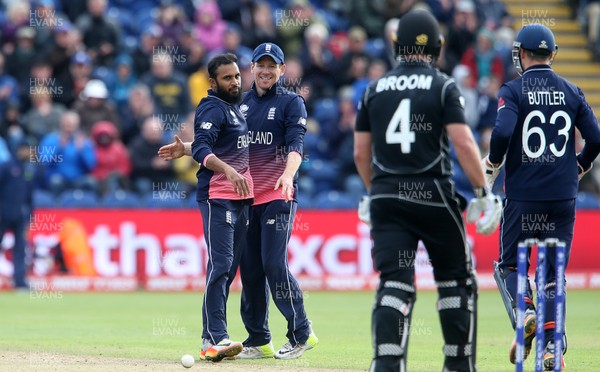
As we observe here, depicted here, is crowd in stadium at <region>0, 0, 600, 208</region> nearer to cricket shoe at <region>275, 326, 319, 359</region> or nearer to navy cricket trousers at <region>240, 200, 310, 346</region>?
navy cricket trousers at <region>240, 200, 310, 346</region>

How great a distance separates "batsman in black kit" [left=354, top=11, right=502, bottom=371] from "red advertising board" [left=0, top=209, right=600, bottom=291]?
39.1ft

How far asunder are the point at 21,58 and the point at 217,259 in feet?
44.0

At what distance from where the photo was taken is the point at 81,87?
22.7 m

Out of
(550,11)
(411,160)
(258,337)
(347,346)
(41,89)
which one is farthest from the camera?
(550,11)

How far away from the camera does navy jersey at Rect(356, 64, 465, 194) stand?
8031 millimetres

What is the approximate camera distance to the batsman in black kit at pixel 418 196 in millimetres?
8016

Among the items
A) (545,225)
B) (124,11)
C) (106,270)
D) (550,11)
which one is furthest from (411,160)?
(550,11)

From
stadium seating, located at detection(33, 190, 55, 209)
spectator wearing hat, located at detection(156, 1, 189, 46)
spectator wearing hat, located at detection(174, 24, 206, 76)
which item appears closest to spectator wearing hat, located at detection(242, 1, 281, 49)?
spectator wearing hat, located at detection(174, 24, 206, 76)

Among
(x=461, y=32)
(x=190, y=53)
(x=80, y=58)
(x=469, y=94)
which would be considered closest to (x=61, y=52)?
(x=80, y=58)

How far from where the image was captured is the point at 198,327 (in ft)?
47.1

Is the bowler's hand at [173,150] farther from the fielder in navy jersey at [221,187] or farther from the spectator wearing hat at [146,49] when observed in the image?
the spectator wearing hat at [146,49]

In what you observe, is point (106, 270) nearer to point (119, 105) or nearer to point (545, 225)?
point (119, 105)

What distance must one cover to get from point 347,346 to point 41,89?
39.4 ft

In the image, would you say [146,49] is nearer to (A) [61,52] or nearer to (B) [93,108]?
(A) [61,52]
